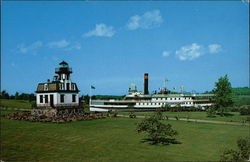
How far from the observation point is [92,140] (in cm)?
2184

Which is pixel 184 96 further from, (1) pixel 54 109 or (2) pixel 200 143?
(2) pixel 200 143

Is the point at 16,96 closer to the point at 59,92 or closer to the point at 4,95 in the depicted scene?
the point at 4,95

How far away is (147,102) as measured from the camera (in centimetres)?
5441

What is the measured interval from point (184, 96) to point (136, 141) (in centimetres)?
3969

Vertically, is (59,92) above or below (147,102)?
above

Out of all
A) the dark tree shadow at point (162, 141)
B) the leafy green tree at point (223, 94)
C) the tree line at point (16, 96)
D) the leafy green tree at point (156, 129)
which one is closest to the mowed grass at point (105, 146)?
the dark tree shadow at point (162, 141)

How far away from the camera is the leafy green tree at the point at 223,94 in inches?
1796

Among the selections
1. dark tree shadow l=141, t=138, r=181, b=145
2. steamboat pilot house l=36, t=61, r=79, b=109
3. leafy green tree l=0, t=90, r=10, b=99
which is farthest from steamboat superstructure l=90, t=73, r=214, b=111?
leafy green tree l=0, t=90, r=10, b=99

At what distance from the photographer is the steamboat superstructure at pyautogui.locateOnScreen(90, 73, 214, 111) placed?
53344 millimetres

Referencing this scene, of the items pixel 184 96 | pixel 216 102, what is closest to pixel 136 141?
pixel 216 102

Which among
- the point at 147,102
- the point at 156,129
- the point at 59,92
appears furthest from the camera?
the point at 147,102

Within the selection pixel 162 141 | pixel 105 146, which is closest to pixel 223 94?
pixel 162 141

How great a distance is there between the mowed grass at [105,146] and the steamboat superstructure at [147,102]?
26957 mm

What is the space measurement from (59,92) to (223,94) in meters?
31.4
